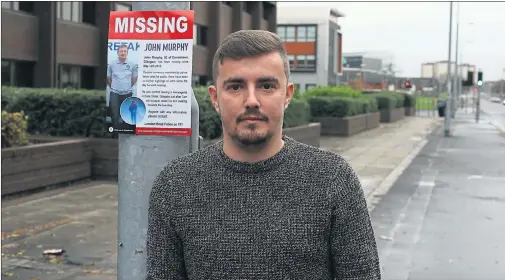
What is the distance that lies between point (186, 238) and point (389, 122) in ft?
142

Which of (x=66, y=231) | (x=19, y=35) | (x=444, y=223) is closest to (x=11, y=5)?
(x=19, y=35)

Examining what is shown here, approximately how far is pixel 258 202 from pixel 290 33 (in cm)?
9039

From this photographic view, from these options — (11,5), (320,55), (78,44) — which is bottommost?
(78,44)

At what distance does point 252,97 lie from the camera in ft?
6.59

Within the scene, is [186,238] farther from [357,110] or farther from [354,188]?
[357,110]

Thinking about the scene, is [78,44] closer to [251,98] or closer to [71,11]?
[71,11]

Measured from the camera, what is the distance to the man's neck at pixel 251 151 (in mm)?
2059

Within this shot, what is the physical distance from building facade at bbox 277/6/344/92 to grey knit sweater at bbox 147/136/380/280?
8603 centimetres

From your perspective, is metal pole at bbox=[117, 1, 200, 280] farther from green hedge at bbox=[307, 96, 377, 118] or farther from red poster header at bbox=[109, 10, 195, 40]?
green hedge at bbox=[307, 96, 377, 118]

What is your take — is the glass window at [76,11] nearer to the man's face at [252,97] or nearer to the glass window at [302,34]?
the man's face at [252,97]

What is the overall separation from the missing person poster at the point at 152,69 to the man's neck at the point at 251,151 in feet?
4.48

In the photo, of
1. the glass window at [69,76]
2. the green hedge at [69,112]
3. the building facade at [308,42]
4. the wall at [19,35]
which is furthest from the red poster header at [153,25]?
the building facade at [308,42]

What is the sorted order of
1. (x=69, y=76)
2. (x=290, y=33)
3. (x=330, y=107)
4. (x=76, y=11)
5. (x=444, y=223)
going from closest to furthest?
(x=444, y=223) < (x=69, y=76) < (x=76, y=11) < (x=330, y=107) < (x=290, y=33)

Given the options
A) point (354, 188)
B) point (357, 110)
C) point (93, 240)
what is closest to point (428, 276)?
point (93, 240)
